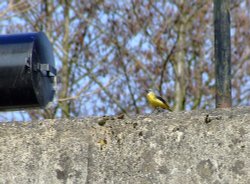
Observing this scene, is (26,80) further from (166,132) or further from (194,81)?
(194,81)

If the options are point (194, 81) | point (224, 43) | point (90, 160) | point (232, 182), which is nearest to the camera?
point (232, 182)

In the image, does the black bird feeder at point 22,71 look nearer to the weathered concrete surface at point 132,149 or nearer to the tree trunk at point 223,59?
the weathered concrete surface at point 132,149

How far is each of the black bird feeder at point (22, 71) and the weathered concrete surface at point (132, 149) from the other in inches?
5.3

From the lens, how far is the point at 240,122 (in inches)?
128

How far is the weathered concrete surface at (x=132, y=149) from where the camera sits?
324cm

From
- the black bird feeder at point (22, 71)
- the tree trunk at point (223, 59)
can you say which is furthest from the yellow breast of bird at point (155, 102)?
the black bird feeder at point (22, 71)

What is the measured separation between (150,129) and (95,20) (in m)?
13.5

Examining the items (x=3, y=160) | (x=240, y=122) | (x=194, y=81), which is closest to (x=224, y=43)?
(x=240, y=122)

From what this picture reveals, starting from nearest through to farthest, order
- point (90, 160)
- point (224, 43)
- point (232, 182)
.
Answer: point (232, 182) → point (90, 160) → point (224, 43)

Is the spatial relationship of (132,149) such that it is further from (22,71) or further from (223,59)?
(223,59)

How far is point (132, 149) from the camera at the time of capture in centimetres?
338

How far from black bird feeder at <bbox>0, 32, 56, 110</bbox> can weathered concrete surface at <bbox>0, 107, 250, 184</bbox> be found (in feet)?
0.44

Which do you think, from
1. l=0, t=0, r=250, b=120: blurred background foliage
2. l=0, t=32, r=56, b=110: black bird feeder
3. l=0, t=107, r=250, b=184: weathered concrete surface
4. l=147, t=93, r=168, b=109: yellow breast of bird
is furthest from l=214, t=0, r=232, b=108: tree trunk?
l=0, t=0, r=250, b=120: blurred background foliage

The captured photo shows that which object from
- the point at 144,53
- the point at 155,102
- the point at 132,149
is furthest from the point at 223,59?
the point at 144,53
